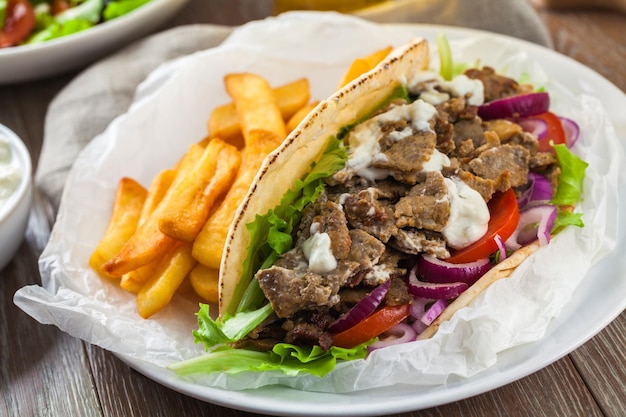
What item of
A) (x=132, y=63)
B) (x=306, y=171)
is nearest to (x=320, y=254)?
(x=306, y=171)

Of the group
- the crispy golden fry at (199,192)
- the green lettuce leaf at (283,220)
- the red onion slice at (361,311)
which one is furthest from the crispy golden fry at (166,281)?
the red onion slice at (361,311)

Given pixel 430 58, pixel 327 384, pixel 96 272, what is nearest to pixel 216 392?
pixel 327 384

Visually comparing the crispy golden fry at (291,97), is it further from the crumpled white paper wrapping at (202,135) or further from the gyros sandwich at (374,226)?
the gyros sandwich at (374,226)

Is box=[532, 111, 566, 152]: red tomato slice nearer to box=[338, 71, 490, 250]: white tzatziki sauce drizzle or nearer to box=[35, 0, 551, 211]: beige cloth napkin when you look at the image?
box=[338, 71, 490, 250]: white tzatziki sauce drizzle

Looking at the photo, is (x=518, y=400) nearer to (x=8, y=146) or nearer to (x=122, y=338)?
(x=122, y=338)

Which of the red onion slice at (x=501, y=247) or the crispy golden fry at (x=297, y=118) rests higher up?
the crispy golden fry at (x=297, y=118)

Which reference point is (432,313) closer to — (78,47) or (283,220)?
(283,220)
